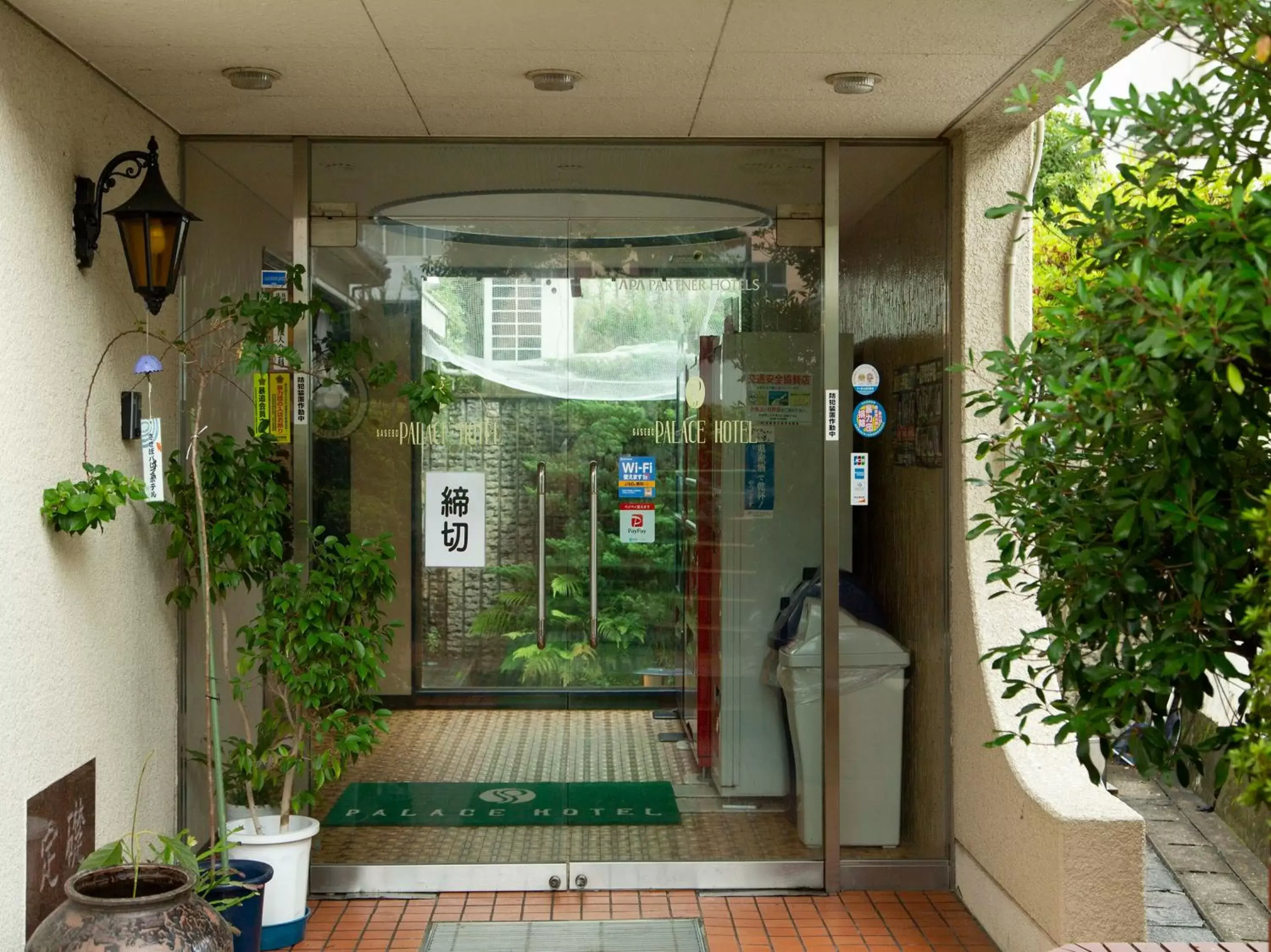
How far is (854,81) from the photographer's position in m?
4.11

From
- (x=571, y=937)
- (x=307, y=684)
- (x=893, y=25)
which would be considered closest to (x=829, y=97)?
(x=893, y=25)

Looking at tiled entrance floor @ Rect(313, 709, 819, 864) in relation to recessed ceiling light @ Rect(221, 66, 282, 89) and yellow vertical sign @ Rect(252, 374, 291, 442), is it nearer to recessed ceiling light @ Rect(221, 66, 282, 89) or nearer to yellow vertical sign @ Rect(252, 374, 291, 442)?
yellow vertical sign @ Rect(252, 374, 291, 442)

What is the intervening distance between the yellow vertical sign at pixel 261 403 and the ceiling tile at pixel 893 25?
6.97ft

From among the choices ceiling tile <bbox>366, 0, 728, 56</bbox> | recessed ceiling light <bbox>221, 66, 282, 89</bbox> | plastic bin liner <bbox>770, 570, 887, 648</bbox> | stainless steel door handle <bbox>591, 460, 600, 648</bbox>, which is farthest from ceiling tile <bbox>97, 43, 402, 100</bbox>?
plastic bin liner <bbox>770, 570, 887, 648</bbox>

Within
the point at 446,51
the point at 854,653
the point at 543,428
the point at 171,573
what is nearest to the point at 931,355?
the point at 854,653

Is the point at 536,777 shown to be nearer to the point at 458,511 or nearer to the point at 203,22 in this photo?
the point at 458,511

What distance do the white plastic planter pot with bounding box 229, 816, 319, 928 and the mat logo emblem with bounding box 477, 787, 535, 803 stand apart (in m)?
0.70

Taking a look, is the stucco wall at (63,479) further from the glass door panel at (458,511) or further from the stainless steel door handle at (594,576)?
the stainless steel door handle at (594,576)

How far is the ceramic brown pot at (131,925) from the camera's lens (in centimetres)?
299

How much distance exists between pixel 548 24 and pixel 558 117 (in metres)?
0.95

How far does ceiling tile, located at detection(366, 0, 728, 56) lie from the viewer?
3.46m

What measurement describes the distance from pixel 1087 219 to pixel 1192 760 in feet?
3.37

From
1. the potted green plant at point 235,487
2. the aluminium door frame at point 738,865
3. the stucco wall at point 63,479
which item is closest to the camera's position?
the stucco wall at point 63,479

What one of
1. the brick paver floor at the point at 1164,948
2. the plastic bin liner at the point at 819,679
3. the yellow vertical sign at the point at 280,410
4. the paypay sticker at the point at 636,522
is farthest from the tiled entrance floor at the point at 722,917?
the yellow vertical sign at the point at 280,410
